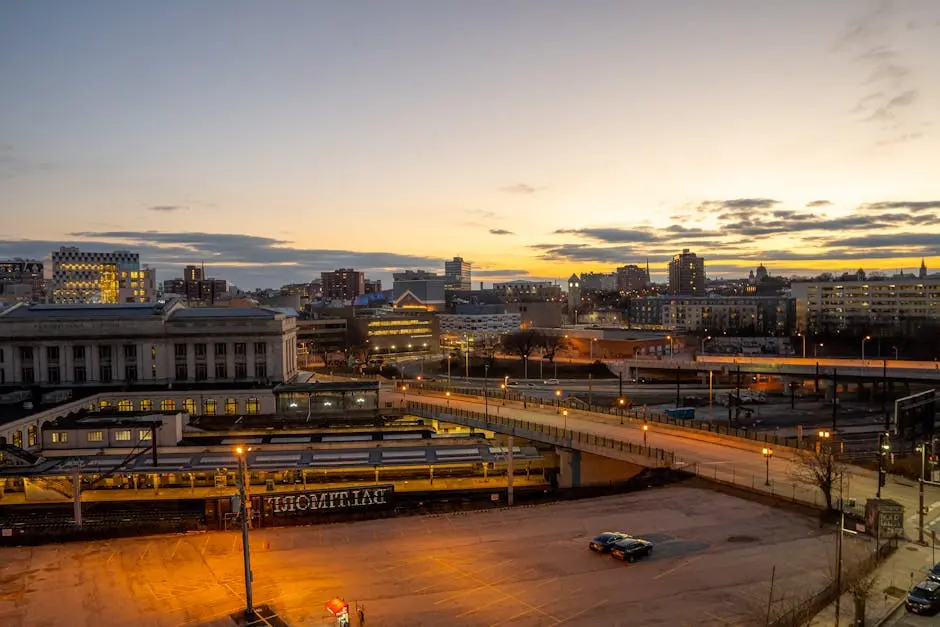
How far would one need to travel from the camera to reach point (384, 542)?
33.9m

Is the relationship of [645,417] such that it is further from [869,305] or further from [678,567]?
[869,305]

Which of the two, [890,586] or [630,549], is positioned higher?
[630,549]

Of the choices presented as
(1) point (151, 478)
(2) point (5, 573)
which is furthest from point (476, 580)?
(1) point (151, 478)

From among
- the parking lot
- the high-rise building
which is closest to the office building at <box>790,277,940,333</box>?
the parking lot

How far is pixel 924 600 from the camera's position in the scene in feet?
77.3

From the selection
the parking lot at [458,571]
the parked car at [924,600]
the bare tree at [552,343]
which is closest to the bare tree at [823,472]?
the parking lot at [458,571]

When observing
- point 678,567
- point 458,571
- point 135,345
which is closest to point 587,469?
point 678,567

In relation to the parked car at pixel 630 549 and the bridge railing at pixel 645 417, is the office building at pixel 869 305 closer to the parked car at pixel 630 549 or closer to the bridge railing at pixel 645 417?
the bridge railing at pixel 645 417

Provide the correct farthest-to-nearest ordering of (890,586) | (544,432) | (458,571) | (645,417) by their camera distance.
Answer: (645,417)
(544,432)
(458,571)
(890,586)

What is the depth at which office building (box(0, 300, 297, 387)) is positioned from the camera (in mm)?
76438

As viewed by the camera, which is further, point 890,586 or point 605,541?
point 605,541

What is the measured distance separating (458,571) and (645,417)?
30881 mm

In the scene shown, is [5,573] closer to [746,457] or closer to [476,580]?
[476,580]

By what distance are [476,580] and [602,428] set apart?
29392 millimetres
